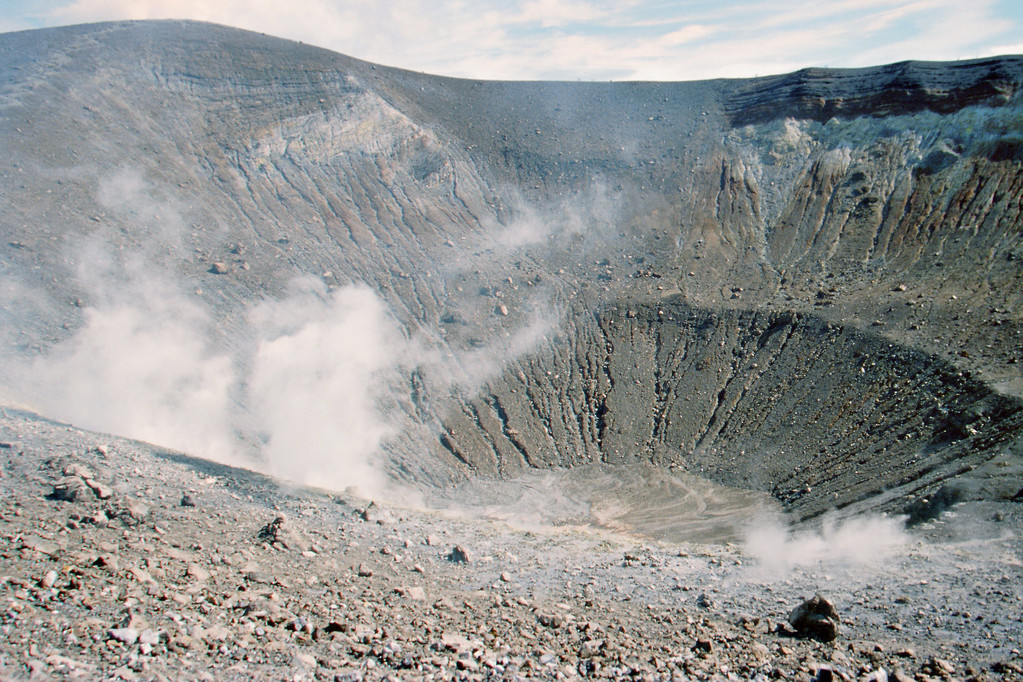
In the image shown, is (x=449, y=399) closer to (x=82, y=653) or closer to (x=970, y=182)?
(x=82, y=653)

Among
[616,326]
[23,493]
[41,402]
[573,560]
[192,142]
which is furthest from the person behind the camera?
[192,142]

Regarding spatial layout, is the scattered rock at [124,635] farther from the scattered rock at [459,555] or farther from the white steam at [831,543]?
the white steam at [831,543]

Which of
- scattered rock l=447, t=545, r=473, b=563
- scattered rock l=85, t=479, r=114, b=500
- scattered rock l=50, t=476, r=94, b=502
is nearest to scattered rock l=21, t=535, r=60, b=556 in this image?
scattered rock l=50, t=476, r=94, b=502

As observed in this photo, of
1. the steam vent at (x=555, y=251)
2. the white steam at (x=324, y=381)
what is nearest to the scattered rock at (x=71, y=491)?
the steam vent at (x=555, y=251)

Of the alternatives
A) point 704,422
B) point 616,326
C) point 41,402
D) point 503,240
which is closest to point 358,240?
point 503,240

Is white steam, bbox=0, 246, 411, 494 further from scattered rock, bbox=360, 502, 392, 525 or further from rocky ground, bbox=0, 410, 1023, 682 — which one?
scattered rock, bbox=360, 502, 392, 525

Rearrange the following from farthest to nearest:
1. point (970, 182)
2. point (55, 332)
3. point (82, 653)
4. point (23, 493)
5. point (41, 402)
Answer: point (970, 182) < point (55, 332) < point (41, 402) < point (23, 493) < point (82, 653)
